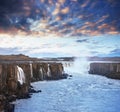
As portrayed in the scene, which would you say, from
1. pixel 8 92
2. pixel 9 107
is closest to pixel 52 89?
pixel 8 92

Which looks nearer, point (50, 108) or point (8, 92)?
point (50, 108)

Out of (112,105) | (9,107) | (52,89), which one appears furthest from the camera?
(52,89)

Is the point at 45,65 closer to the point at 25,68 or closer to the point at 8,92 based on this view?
the point at 25,68

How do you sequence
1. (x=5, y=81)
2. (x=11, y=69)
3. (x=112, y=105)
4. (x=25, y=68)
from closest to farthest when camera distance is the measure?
(x=112, y=105), (x=5, y=81), (x=11, y=69), (x=25, y=68)

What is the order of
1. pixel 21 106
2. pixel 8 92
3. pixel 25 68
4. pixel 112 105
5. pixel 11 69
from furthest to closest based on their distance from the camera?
pixel 25 68 < pixel 11 69 < pixel 8 92 < pixel 112 105 < pixel 21 106

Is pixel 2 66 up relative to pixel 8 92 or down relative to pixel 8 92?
up

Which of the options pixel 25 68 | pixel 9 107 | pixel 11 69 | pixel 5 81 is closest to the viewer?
pixel 9 107

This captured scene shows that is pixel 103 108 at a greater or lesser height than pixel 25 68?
lesser

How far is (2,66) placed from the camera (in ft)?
85.4

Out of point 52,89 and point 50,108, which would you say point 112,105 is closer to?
point 50,108

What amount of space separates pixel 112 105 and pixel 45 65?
2317 centimetres

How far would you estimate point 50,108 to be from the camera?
2025 centimetres

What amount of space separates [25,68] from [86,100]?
14244mm

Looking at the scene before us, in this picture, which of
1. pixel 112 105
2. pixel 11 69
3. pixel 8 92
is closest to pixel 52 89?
pixel 11 69
